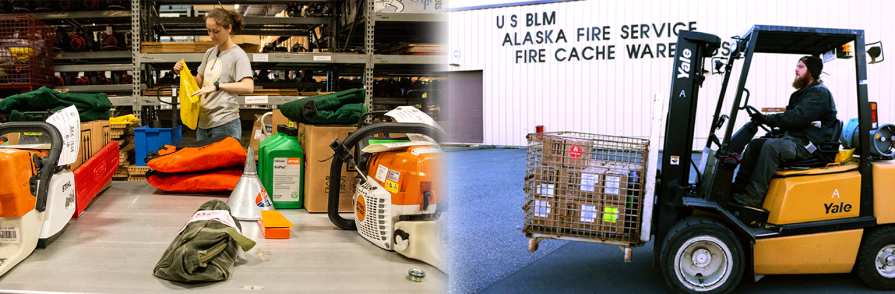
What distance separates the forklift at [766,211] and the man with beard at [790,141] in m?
0.08

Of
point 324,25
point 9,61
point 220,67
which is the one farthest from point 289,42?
point 220,67

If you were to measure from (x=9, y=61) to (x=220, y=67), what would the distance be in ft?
12.7

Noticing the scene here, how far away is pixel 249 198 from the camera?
125 inches

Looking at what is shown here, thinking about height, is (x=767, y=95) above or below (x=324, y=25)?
below

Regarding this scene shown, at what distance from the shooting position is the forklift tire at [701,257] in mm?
3174

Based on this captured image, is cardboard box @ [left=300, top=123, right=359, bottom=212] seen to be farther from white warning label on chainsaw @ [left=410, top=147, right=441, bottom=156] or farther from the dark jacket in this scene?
the dark jacket

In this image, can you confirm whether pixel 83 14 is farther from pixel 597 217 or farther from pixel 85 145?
pixel 597 217

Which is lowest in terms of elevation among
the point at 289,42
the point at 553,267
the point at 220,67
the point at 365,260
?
the point at 553,267

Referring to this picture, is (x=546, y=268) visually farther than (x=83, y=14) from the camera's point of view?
No

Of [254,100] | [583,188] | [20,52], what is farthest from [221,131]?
[20,52]

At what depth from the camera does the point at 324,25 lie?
280 inches

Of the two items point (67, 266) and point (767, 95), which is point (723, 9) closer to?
point (767, 95)

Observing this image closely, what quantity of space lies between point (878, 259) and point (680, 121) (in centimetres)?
155

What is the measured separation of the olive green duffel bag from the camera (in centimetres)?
209
